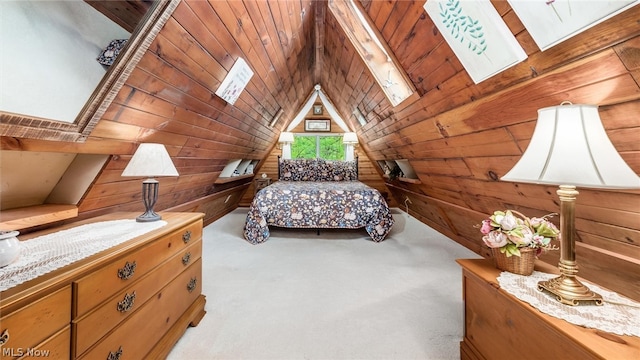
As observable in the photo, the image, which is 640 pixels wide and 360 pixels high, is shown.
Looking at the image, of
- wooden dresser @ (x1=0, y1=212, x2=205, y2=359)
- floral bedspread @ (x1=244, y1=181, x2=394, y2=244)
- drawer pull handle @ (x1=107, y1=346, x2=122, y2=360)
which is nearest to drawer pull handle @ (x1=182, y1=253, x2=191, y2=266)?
wooden dresser @ (x1=0, y1=212, x2=205, y2=359)

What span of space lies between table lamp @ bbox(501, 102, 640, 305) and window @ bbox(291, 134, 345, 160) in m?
4.54

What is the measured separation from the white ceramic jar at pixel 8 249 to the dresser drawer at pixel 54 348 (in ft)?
0.88

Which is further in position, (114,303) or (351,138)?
(351,138)

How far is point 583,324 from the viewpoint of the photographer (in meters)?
0.69

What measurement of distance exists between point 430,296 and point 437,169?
47.3 inches

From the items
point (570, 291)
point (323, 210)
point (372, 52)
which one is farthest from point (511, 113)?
point (323, 210)

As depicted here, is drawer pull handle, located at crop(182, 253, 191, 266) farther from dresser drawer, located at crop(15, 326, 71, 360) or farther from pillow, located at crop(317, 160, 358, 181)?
pillow, located at crop(317, 160, 358, 181)

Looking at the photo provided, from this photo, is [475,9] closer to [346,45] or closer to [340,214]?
[346,45]

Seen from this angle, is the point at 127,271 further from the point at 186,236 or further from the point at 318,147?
the point at 318,147

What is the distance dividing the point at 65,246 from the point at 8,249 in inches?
8.9

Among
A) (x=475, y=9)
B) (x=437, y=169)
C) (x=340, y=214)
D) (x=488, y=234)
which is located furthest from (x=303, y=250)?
(x=475, y=9)

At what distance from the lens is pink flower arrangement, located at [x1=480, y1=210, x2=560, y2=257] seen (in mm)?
956

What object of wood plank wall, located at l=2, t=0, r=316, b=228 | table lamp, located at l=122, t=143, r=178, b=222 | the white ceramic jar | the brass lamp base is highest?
wood plank wall, located at l=2, t=0, r=316, b=228

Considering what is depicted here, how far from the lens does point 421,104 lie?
1873mm
